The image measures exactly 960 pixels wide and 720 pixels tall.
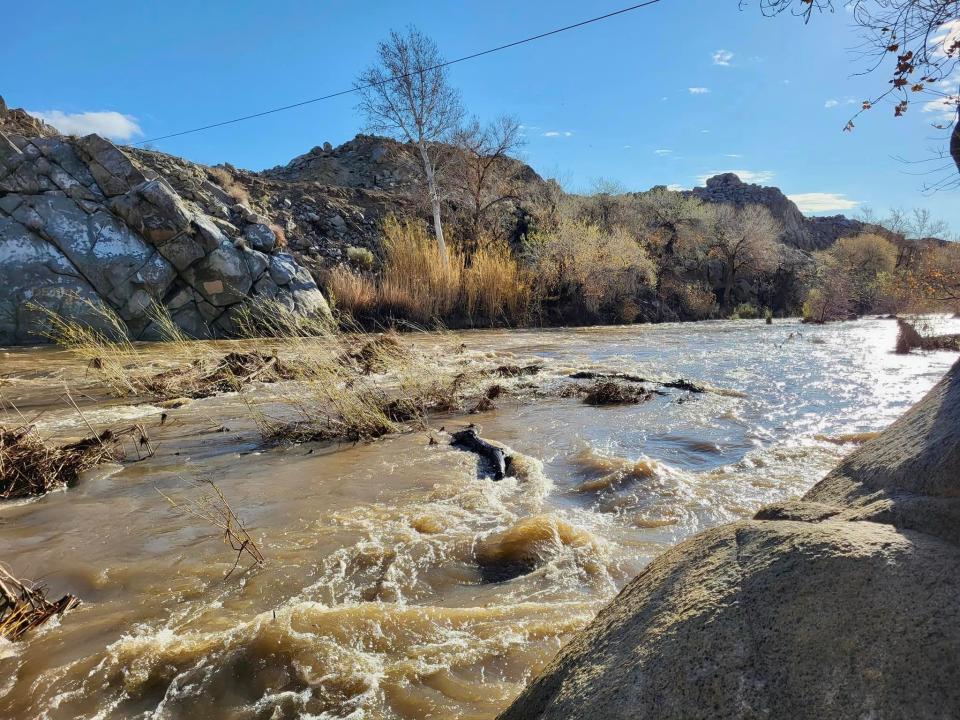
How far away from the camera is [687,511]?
3490mm

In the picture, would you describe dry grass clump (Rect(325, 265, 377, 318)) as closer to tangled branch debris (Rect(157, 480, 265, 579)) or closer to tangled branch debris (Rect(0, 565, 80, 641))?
tangled branch debris (Rect(157, 480, 265, 579))

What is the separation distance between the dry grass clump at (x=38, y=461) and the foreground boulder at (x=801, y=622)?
411cm

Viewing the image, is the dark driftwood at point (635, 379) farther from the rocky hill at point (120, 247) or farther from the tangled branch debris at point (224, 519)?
the rocky hill at point (120, 247)

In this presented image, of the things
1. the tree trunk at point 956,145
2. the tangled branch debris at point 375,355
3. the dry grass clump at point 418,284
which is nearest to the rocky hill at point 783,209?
the dry grass clump at point 418,284

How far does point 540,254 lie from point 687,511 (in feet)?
52.4

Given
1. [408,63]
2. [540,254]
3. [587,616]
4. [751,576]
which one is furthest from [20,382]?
[408,63]

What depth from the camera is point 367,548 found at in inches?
117

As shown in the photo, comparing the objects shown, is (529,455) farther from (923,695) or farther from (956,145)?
(923,695)

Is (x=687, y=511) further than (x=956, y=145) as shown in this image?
Yes

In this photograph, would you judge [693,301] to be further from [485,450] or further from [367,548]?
[367,548]

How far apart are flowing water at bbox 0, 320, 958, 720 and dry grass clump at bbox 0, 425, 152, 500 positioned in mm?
170

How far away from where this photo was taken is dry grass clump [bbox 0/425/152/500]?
151 inches

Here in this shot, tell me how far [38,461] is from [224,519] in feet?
5.57

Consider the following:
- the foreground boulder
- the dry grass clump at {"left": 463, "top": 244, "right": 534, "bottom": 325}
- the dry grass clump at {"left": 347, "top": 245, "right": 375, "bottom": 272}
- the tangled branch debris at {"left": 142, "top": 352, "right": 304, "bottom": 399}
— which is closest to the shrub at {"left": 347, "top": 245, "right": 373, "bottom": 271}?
the dry grass clump at {"left": 347, "top": 245, "right": 375, "bottom": 272}
